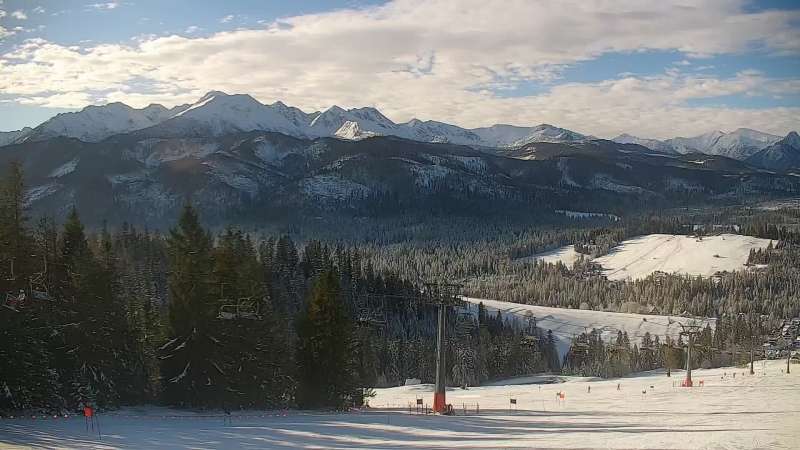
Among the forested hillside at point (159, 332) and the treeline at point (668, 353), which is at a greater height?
the forested hillside at point (159, 332)

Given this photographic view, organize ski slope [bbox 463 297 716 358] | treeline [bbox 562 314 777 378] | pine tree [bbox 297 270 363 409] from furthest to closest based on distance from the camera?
ski slope [bbox 463 297 716 358]
treeline [bbox 562 314 777 378]
pine tree [bbox 297 270 363 409]

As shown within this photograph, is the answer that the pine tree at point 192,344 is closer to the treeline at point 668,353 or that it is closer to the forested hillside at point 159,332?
the forested hillside at point 159,332

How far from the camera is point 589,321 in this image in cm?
17912

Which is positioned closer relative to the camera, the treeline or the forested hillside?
the forested hillside

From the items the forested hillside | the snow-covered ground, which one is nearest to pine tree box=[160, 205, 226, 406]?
the forested hillside

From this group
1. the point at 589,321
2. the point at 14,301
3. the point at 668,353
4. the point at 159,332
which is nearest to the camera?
the point at 14,301

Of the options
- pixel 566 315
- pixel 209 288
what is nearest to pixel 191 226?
pixel 209 288

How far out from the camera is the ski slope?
16238cm

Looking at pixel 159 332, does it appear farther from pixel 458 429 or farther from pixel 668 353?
pixel 668 353

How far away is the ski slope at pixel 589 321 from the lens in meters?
162

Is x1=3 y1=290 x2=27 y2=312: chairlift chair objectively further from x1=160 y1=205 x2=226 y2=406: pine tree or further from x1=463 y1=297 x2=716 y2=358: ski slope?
x1=463 y1=297 x2=716 y2=358: ski slope

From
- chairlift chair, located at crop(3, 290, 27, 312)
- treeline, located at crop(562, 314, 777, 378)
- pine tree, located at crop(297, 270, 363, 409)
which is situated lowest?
treeline, located at crop(562, 314, 777, 378)

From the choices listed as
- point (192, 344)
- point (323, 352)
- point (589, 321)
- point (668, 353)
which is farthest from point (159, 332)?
point (589, 321)

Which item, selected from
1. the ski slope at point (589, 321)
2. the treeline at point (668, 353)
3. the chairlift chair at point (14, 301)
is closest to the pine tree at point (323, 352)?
the chairlift chair at point (14, 301)
